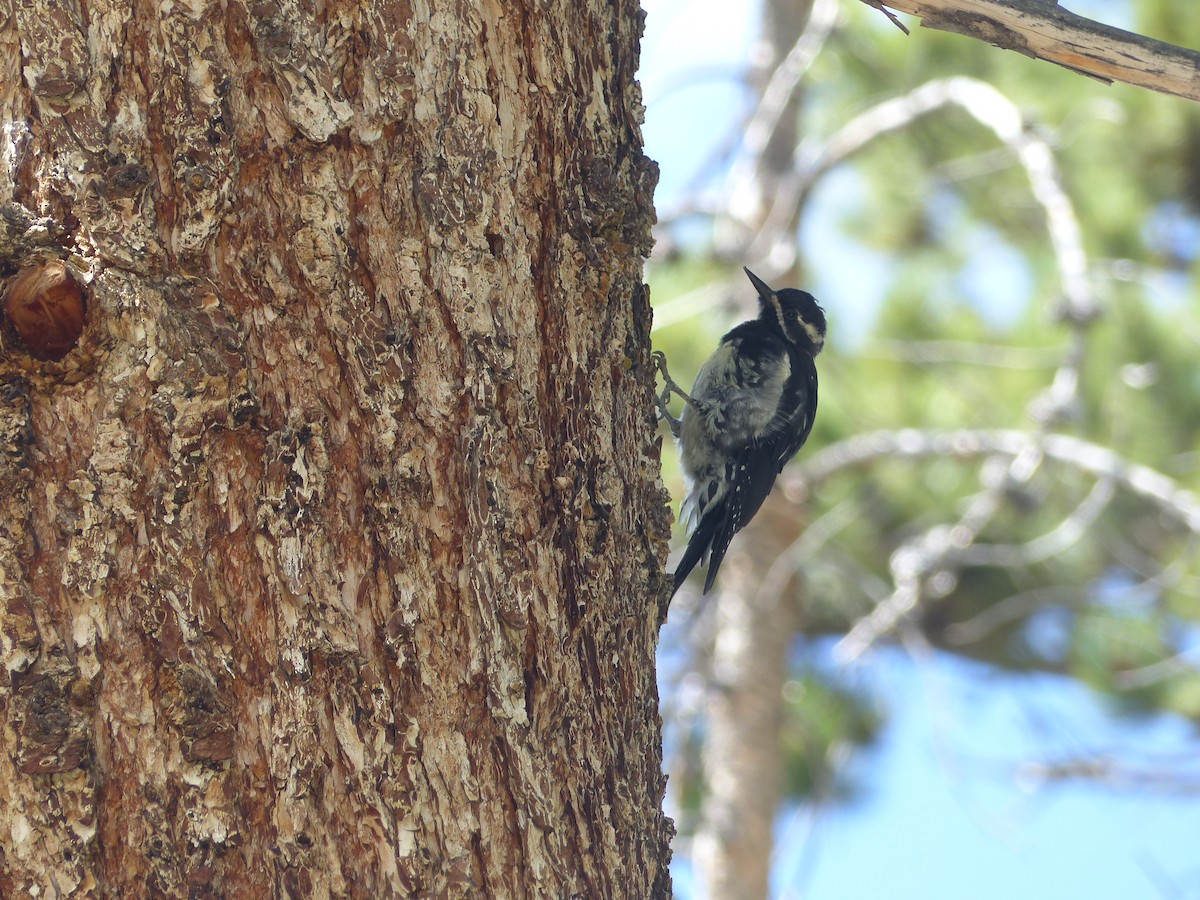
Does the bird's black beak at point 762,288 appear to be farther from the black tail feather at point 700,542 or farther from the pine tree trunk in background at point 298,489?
the pine tree trunk in background at point 298,489

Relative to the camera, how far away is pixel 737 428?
153 inches

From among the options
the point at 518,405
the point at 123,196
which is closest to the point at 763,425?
the point at 518,405

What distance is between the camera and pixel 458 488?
1.52m

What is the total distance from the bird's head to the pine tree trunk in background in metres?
2.76

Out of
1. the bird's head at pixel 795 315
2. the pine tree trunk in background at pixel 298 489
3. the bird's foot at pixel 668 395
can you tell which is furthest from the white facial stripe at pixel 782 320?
the pine tree trunk in background at pixel 298 489

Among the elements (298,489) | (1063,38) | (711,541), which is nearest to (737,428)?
(711,541)

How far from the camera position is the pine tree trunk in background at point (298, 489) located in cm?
138

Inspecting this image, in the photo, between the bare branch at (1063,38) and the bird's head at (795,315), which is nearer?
the bare branch at (1063,38)

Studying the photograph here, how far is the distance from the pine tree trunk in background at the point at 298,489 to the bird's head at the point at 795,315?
2762 millimetres

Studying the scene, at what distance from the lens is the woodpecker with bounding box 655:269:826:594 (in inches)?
147

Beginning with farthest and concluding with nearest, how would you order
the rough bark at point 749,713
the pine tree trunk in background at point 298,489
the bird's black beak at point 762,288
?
the rough bark at point 749,713 → the bird's black beak at point 762,288 → the pine tree trunk in background at point 298,489

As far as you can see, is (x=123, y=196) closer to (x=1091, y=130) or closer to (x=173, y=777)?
(x=173, y=777)

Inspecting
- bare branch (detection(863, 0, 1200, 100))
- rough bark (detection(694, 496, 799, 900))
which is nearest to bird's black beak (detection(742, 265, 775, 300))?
rough bark (detection(694, 496, 799, 900))

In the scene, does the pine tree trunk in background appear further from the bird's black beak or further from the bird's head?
the bird's head
